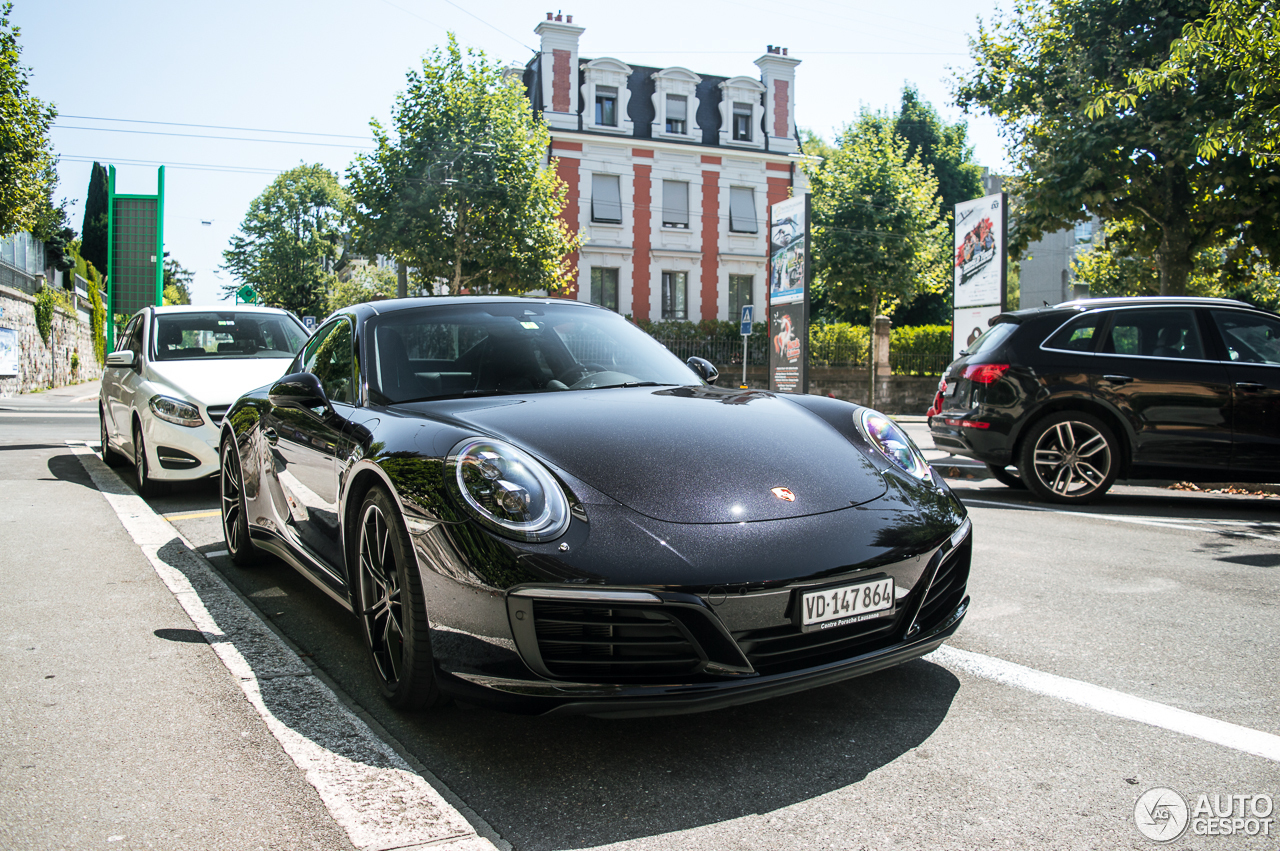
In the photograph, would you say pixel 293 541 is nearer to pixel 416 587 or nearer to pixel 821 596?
pixel 416 587

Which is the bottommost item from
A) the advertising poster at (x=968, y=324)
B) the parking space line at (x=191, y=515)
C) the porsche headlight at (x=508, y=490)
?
the parking space line at (x=191, y=515)

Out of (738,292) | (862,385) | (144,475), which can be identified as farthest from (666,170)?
(144,475)

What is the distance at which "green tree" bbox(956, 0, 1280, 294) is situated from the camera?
46.8 ft

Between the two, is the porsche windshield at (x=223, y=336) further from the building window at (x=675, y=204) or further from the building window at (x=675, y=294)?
the building window at (x=675, y=204)

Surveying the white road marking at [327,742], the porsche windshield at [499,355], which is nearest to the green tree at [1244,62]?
the porsche windshield at [499,355]

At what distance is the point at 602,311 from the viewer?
15.0ft

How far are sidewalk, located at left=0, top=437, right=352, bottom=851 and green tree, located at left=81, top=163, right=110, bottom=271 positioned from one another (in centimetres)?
6362

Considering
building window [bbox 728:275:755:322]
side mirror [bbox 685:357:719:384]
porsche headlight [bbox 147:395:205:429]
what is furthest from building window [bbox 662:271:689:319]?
side mirror [bbox 685:357:719:384]

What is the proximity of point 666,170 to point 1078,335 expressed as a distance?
1268 inches

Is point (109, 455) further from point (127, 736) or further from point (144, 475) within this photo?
point (127, 736)

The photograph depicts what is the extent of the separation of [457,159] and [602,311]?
85.1 feet

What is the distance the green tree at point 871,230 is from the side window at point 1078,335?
71.6ft

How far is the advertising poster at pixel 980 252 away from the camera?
14.1m

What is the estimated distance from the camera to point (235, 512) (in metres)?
5.25
